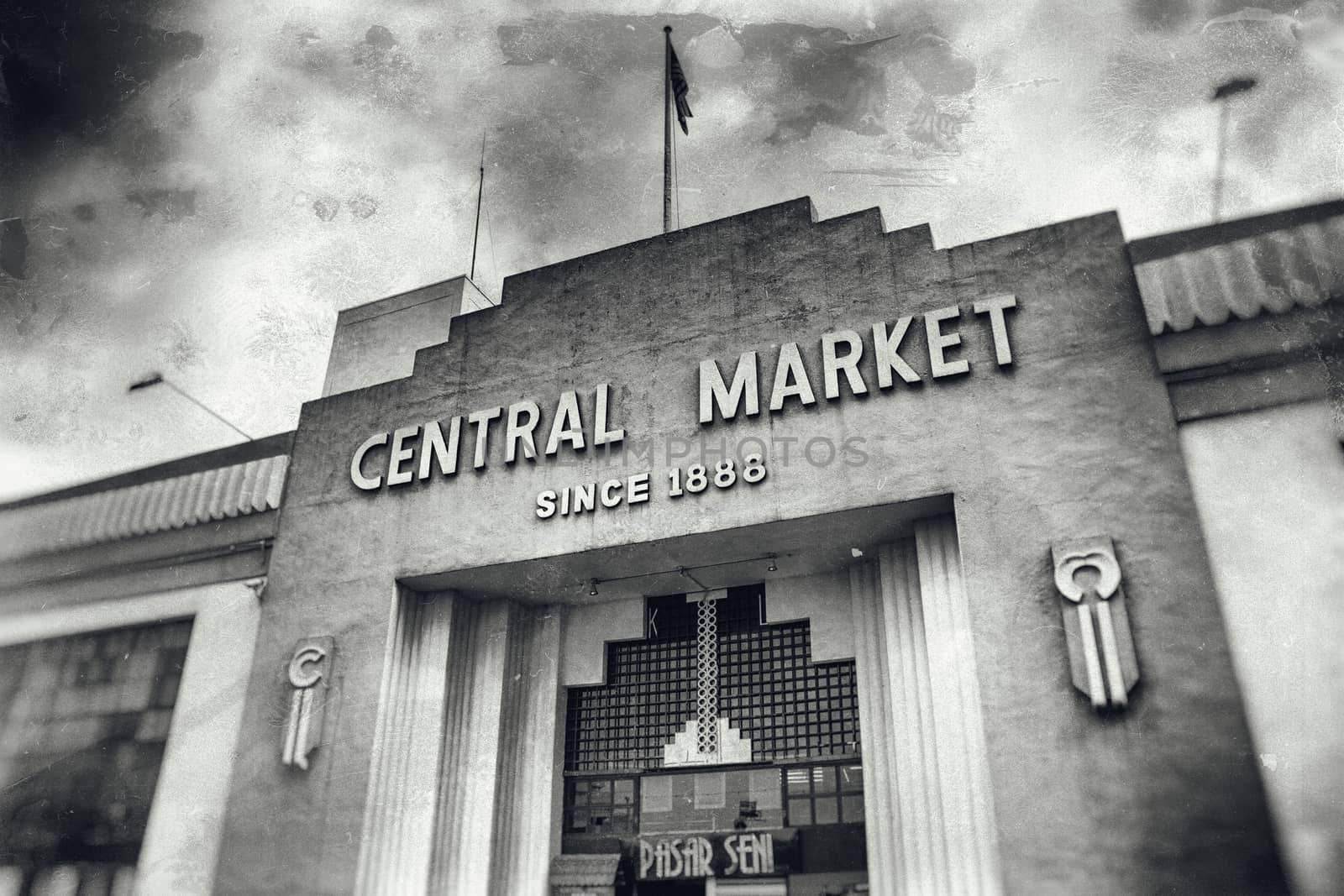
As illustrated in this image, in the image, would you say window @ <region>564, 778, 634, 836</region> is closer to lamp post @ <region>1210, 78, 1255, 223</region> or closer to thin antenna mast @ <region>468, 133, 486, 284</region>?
thin antenna mast @ <region>468, 133, 486, 284</region>

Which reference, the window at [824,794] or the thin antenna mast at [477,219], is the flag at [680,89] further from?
the window at [824,794]

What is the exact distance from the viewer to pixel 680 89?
1552 cm

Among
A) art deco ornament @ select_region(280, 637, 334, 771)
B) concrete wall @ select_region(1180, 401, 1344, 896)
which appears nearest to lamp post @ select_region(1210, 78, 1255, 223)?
concrete wall @ select_region(1180, 401, 1344, 896)

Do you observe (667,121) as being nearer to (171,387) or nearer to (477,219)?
(477,219)

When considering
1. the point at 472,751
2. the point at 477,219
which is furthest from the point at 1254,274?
the point at 477,219

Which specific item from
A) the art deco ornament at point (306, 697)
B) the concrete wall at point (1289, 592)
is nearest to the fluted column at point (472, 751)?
the art deco ornament at point (306, 697)

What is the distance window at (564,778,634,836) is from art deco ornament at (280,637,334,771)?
3.46 metres

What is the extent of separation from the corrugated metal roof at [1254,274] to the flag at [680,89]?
318 inches

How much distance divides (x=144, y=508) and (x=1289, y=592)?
15805mm

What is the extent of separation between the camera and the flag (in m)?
15.3

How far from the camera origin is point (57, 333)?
14.5 meters

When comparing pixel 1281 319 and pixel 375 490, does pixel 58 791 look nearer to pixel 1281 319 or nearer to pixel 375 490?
pixel 375 490

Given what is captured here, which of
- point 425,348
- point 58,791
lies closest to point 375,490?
point 425,348

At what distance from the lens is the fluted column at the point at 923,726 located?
9.40m
